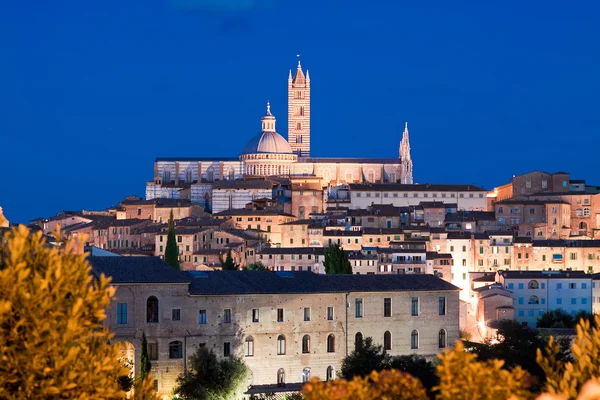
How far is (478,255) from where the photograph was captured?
203ft

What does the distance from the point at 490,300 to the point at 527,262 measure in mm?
11612

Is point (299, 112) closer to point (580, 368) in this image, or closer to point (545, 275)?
point (545, 275)

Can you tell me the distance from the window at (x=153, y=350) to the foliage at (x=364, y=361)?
13.6ft

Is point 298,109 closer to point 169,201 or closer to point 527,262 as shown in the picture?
point 169,201

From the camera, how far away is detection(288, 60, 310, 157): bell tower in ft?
358

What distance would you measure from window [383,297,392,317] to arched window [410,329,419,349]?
2.60 ft

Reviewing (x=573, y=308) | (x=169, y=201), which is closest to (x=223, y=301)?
(x=573, y=308)

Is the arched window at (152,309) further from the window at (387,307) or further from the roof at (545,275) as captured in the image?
the roof at (545,275)

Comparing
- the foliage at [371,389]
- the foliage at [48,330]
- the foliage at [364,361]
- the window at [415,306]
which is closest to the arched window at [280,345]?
the foliage at [364,361]

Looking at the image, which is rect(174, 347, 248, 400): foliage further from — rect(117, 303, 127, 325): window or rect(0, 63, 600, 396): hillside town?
rect(117, 303, 127, 325): window

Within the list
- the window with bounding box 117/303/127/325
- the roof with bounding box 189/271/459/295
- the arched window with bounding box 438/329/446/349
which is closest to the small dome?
the roof with bounding box 189/271/459/295

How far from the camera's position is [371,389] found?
13484 mm

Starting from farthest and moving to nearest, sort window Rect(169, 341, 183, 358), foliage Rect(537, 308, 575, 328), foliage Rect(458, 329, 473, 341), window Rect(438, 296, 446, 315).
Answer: foliage Rect(537, 308, 575, 328) < foliage Rect(458, 329, 473, 341) < window Rect(438, 296, 446, 315) < window Rect(169, 341, 183, 358)

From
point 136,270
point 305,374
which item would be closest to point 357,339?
point 305,374
